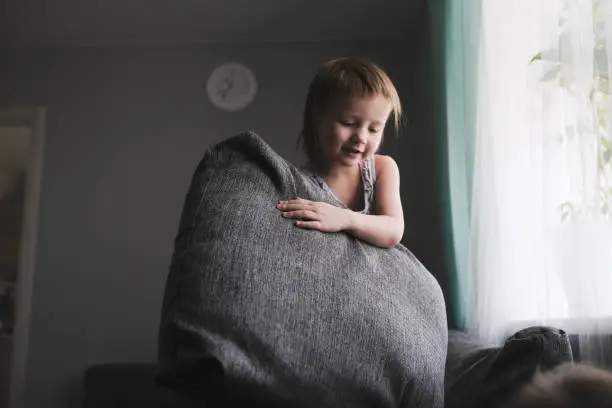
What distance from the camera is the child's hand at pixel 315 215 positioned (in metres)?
0.76

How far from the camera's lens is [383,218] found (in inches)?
35.7

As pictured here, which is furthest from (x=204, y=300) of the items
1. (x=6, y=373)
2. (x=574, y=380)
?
(x=6, y=373)

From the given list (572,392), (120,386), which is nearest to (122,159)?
(120,386)

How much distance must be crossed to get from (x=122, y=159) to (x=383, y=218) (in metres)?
2.22

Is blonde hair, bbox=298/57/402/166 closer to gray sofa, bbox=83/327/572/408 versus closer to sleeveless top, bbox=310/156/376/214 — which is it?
sleeveless top, bbox=310/156/376/214

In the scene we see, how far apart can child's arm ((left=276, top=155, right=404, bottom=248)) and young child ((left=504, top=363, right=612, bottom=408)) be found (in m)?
0.36

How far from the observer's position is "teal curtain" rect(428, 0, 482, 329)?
5.35 ft

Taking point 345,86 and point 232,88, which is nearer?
point 345,86

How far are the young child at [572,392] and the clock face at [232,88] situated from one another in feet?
8.09

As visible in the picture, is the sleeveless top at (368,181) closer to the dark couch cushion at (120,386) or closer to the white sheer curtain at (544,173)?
the white sheer curtain at (544,173)

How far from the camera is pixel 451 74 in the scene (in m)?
1.80

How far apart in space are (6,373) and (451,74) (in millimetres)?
3373

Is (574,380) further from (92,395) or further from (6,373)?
(6,373)

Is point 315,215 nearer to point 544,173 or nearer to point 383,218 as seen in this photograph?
point 383,218
